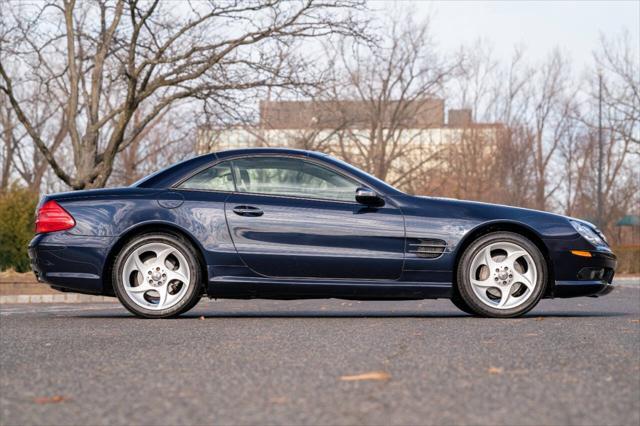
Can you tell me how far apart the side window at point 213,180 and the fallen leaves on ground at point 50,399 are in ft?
13.4

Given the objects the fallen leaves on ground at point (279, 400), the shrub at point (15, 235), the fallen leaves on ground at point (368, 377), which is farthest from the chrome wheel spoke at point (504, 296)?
the shrub at point (15, 235)

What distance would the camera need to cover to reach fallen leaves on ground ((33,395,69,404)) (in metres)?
4.02

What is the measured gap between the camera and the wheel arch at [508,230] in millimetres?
7922

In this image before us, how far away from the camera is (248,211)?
7.92 metres

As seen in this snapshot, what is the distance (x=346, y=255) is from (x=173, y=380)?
138 inches

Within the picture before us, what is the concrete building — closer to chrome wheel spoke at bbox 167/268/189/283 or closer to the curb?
the curb

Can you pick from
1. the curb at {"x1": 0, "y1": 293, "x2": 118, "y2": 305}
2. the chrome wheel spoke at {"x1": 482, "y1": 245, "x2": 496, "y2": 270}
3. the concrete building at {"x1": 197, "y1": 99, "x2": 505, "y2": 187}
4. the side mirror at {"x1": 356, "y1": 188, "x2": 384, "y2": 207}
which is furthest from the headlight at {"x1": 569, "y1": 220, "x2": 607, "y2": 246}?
the concrete building at {"x1": 197, "y1": 99, "x2": 505, "y2": 187}

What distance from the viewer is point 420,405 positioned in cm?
382

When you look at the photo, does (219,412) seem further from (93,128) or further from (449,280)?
(93,128)

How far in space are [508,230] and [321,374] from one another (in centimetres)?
381

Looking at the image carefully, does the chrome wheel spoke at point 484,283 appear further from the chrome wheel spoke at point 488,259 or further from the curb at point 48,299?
the curb at point 48,299

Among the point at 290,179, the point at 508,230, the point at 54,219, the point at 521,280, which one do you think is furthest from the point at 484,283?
the point at 54,219

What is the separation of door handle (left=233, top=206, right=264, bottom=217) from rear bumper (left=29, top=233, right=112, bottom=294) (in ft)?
3.34

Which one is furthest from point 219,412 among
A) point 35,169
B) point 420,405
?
point 35,169
